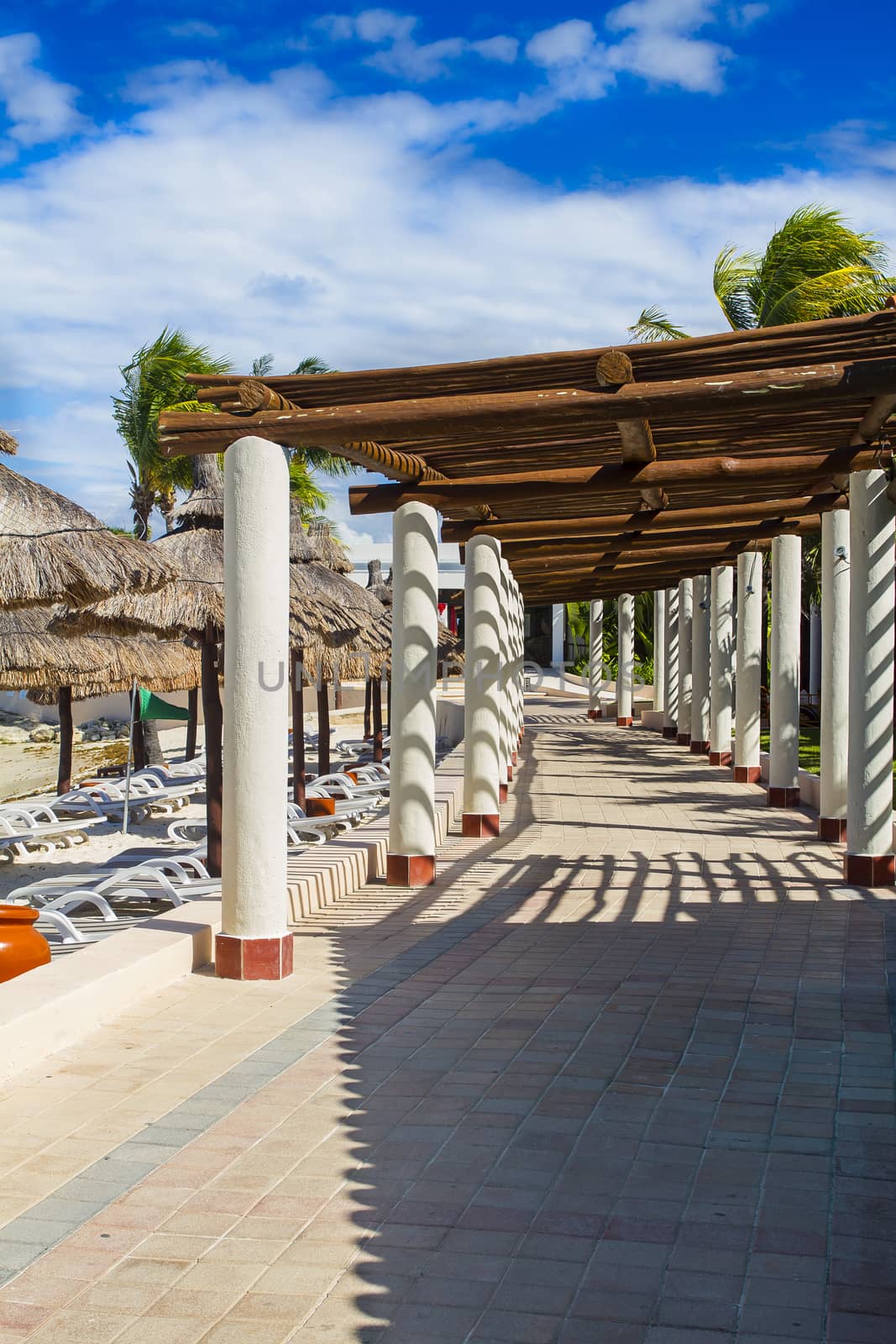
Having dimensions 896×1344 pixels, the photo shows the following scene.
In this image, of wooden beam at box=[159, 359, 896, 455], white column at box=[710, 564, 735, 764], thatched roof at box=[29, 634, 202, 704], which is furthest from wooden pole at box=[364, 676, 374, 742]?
wooden beam at box=[159, 359, 896, 455]

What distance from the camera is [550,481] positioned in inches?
357

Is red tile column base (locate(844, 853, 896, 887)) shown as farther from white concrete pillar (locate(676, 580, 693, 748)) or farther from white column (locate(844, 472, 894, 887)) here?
white concrete pillar (locate(676, 580, 693, 748))

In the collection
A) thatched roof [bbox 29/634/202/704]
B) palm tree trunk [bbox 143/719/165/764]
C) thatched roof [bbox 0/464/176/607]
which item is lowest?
palm tree trunk [bbox 143/719/165/764]

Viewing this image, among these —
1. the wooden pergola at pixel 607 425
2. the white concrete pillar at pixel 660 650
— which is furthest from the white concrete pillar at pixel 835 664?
the white concrete pillar at pixel 660 650

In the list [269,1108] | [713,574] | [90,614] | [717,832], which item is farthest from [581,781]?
[269,1108]

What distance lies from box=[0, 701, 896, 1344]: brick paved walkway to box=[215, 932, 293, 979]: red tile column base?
6.7 inches

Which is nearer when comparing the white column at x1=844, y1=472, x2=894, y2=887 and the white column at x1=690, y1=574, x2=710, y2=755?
the white column at x1=844, y1=472, x2=894, y2=887

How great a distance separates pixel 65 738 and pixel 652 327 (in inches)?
453

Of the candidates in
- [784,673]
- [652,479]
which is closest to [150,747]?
[784,673]

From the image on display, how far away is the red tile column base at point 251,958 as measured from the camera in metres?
6.26

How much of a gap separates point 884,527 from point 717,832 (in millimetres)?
4013

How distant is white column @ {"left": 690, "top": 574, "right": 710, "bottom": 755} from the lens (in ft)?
66.3

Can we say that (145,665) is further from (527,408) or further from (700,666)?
(527,408)

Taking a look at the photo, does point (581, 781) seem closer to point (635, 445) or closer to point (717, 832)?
point (717, 832)
